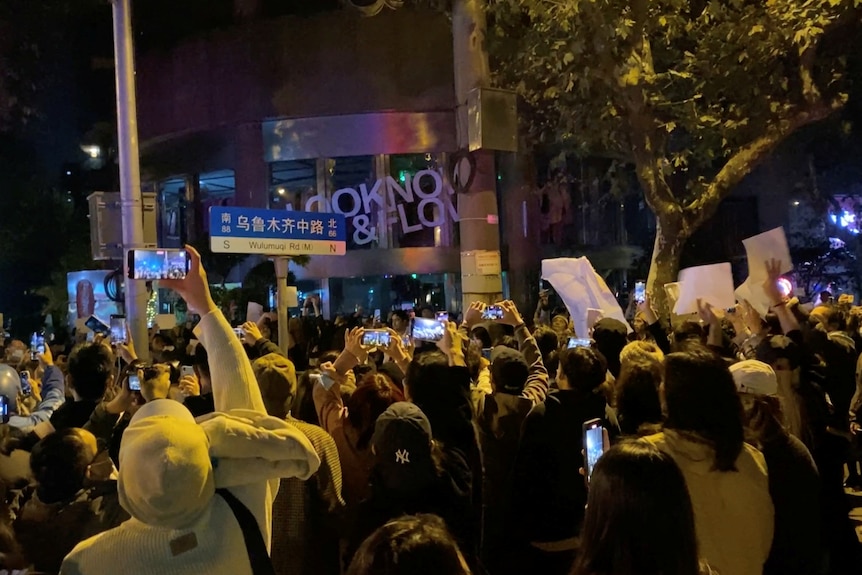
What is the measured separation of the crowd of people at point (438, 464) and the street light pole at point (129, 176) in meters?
2.91

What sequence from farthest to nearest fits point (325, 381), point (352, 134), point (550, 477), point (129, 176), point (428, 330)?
point (352, 134) → point (129, 176) → point (428, 330) → point (325, 381) → point (550, 477)

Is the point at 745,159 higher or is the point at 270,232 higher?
the point at 745,159

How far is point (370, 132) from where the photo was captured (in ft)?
67.1

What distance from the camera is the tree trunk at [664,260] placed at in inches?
483

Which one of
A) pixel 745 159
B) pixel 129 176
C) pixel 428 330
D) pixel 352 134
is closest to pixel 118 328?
pixel 129 176

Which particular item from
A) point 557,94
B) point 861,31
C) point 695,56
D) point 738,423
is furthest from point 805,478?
point 861,31

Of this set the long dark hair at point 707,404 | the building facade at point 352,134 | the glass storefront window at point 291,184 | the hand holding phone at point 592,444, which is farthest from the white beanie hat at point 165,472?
the glass storefront window at point 291,184

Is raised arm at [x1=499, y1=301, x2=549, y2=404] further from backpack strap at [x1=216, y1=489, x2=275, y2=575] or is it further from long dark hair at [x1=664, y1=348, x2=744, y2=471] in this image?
backpack strap at [x1=216, y1=489, x2=275, y2=575]

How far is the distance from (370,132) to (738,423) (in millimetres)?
18169

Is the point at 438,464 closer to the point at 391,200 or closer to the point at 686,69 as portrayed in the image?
the point at 686,69

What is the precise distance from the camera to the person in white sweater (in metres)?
2.02

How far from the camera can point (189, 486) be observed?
2.04 meters

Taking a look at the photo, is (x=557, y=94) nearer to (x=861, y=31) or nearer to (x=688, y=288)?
(x=861, y=31)

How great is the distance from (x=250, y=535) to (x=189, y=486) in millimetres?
346
